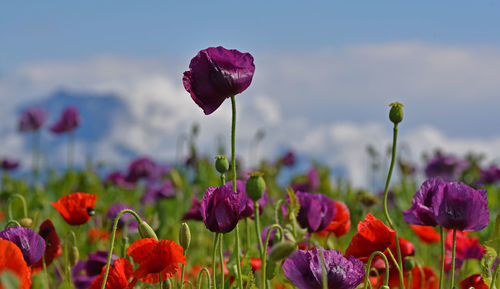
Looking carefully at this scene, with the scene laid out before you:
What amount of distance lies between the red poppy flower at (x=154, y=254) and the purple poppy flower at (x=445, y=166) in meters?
3.56

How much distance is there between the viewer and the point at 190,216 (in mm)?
2139

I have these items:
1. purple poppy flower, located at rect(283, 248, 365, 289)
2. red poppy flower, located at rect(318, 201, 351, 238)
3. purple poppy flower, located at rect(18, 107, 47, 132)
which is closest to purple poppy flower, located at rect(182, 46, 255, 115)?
purple poppy flower, located at rect(283, 248, 365, 289)

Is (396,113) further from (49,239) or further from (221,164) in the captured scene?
(49,239)

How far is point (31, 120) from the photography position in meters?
5.59

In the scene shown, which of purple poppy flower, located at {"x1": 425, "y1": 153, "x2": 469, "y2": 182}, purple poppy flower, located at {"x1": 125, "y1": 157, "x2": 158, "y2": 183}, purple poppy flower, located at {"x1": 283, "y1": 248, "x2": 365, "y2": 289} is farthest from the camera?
purple poppy flower, located at {"x1": 125, "y1": 157, "x2": 158, "y2": 183}

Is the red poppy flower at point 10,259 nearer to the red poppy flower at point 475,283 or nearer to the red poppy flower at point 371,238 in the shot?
the red poppy flower at point 371,238

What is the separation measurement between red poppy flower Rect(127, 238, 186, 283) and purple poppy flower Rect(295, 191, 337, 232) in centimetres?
47

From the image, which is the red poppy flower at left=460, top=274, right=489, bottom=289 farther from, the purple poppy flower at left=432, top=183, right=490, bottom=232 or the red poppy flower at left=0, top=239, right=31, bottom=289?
the red poppy flower at left=0, top=239, right=31, bottom=289

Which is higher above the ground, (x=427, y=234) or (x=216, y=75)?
(x=216, y=75)

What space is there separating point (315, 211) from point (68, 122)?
3.94 m

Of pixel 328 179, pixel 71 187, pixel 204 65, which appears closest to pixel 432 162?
pixel 328 179

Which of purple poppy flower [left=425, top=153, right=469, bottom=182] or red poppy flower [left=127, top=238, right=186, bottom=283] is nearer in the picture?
red poppy flower [left=127, top=238, right=186, bottom=283]

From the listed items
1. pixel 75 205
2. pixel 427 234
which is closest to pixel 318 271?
pixel 75 205

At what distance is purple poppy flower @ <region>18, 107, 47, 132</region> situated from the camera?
5560mm
